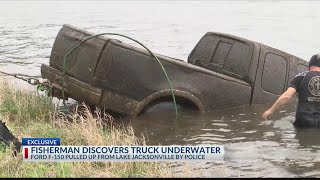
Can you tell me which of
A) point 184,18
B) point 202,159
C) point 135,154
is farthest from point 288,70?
point 184,18

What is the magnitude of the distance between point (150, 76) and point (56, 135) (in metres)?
2.12

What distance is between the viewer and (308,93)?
314 inches

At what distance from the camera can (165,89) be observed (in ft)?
27.9

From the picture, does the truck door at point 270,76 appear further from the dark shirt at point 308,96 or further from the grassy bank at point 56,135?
the grassy bank at point 56,135

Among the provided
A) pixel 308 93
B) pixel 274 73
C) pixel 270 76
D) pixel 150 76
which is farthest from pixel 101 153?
pixel 274 73

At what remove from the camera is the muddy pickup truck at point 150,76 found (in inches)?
330

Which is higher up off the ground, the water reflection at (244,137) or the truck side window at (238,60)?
the truck side window at (238,60)

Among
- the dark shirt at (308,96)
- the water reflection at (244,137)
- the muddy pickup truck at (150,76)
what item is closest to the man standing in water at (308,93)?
the dark shirt at (308,96)

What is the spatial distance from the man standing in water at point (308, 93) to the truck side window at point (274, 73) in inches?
65.2

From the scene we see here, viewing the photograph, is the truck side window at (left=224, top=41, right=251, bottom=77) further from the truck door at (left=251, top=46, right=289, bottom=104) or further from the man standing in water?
the man standing in water

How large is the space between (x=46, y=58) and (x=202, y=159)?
13672 millimetres

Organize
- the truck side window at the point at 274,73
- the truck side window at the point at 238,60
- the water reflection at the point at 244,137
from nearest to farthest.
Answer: the water reflection at the point at 244,137, the truck side window at the point at 238,60, the truck side window at the point at 274,73

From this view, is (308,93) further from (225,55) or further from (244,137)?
(225,55)

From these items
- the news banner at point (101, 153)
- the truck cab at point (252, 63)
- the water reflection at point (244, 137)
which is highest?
the truck cab at point (252, 63)
